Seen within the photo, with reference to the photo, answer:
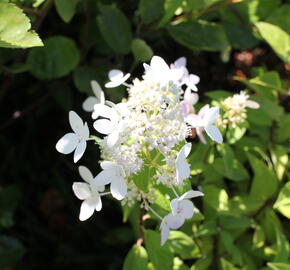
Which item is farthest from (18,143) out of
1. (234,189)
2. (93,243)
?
(234,189)

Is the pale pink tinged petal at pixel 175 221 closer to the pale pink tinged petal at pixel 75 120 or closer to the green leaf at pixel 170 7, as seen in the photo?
the pale pink tinged petal at pixel 75 120

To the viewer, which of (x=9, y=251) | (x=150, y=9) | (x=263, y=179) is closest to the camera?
(x=263, y=179)

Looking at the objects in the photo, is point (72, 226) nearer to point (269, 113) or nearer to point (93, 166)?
point (93, 166)

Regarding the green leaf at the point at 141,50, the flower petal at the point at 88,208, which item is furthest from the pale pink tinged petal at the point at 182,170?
the green leaf at the point at 141,50

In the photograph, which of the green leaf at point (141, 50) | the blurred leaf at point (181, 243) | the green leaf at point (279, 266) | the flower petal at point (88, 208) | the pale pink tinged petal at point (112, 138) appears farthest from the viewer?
the green leaf at point (141, 50)

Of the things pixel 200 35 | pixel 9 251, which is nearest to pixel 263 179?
pixel 200 35

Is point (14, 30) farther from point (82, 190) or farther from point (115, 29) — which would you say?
point (115, 29)
